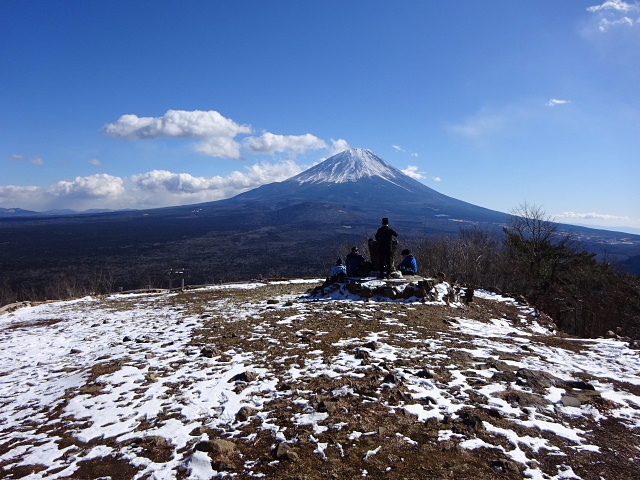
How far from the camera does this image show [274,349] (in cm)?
731

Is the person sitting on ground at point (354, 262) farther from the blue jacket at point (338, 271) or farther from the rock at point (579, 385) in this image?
the rock at point (579, 385)

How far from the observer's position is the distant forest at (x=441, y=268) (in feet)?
71.1

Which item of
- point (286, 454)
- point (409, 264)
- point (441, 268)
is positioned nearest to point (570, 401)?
point (286, 454)

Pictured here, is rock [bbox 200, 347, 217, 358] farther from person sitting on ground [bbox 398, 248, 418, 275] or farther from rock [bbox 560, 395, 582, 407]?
person sitting on ground [bbox 398, 248, 418, 275]

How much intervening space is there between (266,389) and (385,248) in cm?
963

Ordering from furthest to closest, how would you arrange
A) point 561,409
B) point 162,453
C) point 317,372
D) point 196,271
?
point 196,271, point 317,372, point 561,409, point 162,453

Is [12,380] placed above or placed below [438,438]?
below

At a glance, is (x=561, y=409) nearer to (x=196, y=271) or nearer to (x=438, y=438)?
(x=438, y=438)

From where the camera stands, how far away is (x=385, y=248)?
14.0m

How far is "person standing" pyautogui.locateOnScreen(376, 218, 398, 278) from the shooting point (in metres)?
13.8

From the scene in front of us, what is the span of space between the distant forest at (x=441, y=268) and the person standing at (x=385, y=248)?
25.0 ft

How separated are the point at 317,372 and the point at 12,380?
240 inches

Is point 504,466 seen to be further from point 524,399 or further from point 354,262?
point 354,262

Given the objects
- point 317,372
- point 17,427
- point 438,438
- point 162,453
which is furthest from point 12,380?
point 438,438
